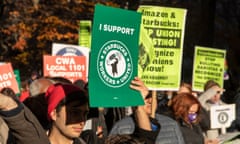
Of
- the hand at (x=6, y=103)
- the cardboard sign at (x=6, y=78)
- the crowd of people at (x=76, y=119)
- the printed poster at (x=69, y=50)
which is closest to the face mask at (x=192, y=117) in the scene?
the crowd of people at (x=76, y=119)

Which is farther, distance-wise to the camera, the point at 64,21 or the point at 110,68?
the point at 64,21

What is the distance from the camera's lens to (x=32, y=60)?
27.8 meters

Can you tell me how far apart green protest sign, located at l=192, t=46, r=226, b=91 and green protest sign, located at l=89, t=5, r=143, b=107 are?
635 cm

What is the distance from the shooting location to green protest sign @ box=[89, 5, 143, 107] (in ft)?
16.4

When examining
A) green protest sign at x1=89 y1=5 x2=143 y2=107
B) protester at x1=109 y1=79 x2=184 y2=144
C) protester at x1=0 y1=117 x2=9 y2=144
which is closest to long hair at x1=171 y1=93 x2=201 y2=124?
protester at x1=109 y1=79 x2=184 y2=144

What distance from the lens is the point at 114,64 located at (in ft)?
17.0

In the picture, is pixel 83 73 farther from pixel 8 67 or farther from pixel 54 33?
pixel 54 33

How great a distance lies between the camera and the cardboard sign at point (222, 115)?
1022 cm

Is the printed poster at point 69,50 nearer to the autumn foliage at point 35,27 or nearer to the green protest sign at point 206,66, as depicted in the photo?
the green protest sign at point 206,66

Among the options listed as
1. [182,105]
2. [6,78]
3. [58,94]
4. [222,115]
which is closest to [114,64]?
[58,94]

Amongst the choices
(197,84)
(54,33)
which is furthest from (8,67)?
(54,33)

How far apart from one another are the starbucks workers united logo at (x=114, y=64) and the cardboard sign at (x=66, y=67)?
594 centimetres

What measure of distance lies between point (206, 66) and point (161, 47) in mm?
5377

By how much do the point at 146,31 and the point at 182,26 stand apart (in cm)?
61
